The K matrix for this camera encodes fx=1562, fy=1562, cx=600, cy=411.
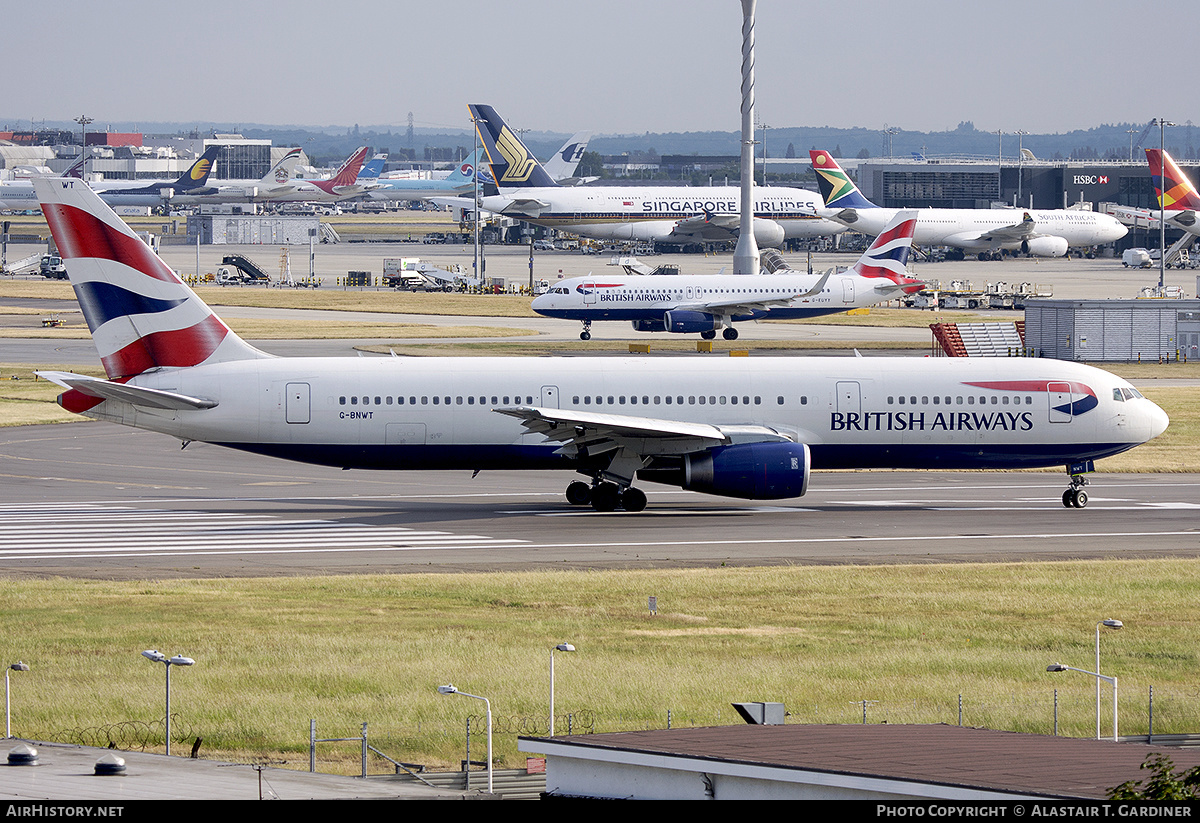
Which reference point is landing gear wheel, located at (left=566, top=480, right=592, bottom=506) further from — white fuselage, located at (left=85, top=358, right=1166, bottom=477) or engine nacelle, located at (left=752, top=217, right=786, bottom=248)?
engine nacelle, located at (left=752, top=217, right=786, bottom=248)

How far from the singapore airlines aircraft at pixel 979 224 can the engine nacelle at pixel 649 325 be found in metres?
67.7

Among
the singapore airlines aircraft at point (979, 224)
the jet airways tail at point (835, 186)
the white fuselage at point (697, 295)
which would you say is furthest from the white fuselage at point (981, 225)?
the white fuselage at point (697, 295)

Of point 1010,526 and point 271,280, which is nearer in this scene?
point 1010,526

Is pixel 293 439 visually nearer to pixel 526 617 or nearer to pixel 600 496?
pixel 600 496

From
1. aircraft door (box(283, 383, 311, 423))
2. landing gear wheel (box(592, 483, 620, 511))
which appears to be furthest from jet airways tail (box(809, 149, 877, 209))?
aircraft door (box(283, 383, 311, 423))

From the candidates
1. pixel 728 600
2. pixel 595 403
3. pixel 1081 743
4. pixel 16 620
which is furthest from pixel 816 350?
pixel 1081 743

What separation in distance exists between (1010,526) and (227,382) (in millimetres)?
22056

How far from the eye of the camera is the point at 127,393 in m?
41.7

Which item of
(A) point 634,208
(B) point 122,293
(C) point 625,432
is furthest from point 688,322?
(A) point 634,208

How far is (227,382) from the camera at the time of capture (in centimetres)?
4331

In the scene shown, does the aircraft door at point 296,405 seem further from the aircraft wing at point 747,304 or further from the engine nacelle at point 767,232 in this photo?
the engine nacelle at point 767,232

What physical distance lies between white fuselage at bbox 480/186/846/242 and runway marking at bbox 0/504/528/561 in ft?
415

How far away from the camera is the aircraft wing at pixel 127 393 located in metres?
40.7

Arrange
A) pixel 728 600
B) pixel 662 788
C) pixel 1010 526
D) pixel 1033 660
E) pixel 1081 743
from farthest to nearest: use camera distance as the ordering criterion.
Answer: pixel 1010 526 < pixel 728 600 < pixel 1033 660 < pixel 1081 743 < pixel 662 788
